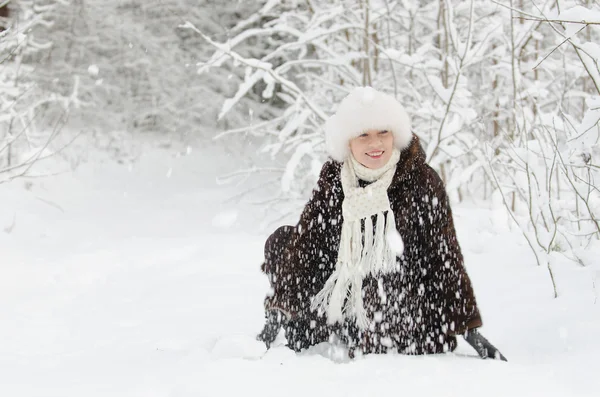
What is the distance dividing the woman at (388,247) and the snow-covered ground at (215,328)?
0.46 ft

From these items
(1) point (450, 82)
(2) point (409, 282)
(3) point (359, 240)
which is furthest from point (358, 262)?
(1) point (450, 82)

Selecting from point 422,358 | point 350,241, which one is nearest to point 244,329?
point 350,241

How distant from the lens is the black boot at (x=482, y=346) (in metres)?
1.91

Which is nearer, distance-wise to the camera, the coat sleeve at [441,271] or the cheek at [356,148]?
the coat sleeve at [441,271]

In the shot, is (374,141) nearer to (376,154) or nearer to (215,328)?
(376,154)

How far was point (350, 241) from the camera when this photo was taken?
83.0 inches

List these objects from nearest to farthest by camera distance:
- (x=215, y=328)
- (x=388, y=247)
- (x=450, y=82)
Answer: (x=388, y=247), (x=215, y=328), (x=450, y=82)

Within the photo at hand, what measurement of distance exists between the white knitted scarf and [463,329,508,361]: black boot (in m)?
0.36

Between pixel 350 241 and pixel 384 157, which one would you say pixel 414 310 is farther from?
pixel 384 157

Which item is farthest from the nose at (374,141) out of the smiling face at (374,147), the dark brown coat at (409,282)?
the dark brown coat at (409,282)

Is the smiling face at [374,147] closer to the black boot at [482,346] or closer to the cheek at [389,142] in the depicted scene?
the cheek at [389,142]

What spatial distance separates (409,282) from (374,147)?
21.1 inches

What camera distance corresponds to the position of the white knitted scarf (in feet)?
6.77

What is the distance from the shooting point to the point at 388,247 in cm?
206
